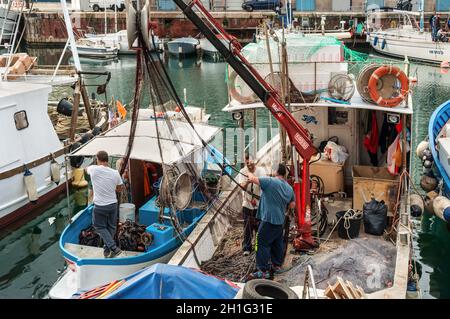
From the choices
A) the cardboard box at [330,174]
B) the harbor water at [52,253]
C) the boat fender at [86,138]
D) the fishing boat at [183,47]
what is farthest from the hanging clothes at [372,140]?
the fishing boat at [183,47]

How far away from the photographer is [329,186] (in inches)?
438

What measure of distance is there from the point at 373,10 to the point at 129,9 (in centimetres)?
4521

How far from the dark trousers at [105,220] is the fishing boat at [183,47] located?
37659mm

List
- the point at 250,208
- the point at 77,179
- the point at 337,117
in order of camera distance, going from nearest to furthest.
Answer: the point at 250,208 → the point at 337,117 → the point at 77,179

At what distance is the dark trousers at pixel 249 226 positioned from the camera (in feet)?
31.1

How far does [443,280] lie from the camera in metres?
11.2

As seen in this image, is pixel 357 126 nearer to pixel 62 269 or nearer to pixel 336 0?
pixel 62 269

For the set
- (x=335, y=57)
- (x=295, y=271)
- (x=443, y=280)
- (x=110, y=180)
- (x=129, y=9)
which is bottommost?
(x=443, y=280)

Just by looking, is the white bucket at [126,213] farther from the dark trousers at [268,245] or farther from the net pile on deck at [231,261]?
the dark trousers at [268,245]

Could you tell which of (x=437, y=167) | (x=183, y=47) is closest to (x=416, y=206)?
(x=437, y=167)

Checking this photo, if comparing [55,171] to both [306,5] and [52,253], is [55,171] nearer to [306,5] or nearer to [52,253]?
[52,253]

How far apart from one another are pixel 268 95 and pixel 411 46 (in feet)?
108

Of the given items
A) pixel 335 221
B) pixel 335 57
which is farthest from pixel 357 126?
pixel 335 221

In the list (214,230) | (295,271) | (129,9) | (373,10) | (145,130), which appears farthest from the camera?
(373,10)
